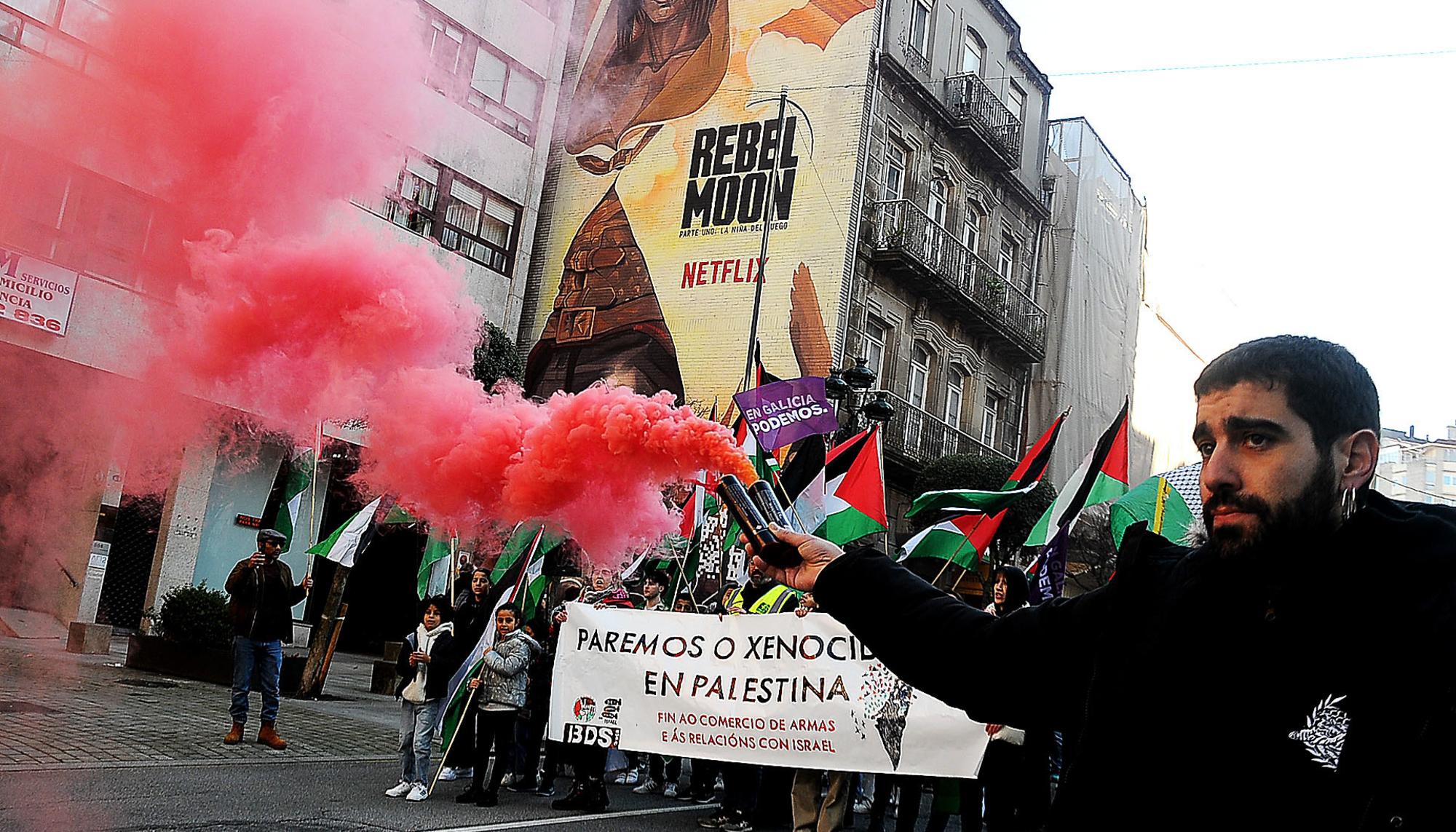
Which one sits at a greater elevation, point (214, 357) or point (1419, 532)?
point (214, 357)

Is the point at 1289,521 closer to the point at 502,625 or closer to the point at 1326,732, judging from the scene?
the point at 1326,732

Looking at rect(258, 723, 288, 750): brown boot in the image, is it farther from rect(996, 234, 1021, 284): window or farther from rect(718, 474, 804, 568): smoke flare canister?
rect(996, 234, 1021, 284): window

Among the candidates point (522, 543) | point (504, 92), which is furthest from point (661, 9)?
point (522, 543)

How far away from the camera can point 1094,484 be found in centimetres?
1185

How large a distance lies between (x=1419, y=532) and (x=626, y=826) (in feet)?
29.4

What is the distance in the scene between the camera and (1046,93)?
31750 millimetres

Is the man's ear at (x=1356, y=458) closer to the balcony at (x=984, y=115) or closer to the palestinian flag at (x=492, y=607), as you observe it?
the palestinian flag at (x=492, y=607)

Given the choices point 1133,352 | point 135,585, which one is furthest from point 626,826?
point 1133,352

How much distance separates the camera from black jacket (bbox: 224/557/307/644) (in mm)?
11672

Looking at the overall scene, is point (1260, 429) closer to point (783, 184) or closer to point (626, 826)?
point (626, 826)

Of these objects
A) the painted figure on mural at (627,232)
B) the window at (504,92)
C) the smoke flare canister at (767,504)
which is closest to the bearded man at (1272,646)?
the smoke flare canister at (767,504)

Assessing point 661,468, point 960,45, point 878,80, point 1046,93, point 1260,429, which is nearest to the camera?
point 1260,429

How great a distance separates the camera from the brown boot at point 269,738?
37.6 feet

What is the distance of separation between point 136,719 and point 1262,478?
12470mm
